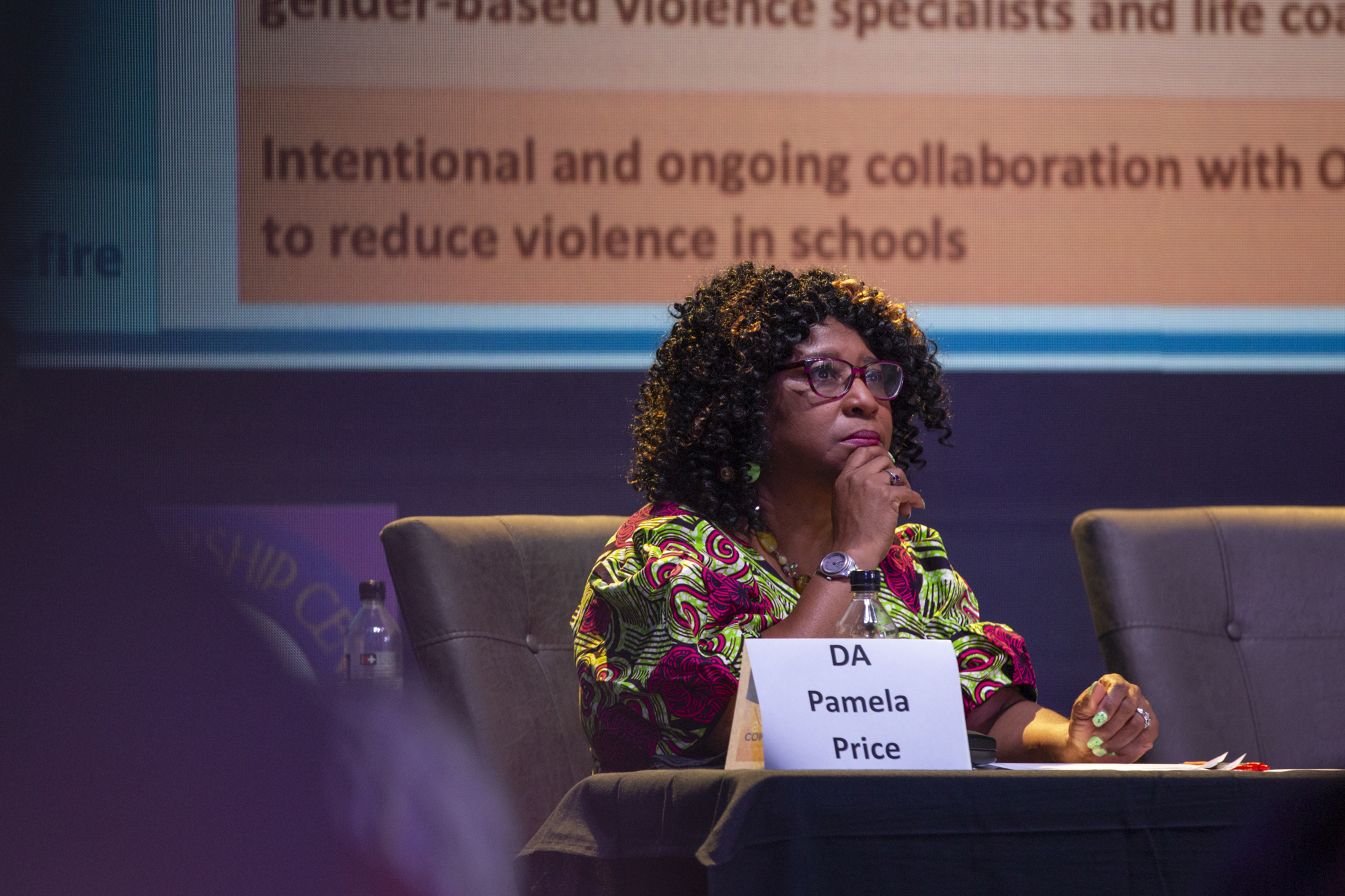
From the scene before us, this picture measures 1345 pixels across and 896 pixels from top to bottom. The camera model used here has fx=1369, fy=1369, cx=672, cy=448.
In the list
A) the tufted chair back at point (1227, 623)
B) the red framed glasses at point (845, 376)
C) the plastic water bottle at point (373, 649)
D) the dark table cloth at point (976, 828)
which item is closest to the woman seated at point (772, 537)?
the red framed glasses at point (845, 376)

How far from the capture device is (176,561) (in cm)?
255

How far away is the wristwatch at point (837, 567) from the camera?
1485 millimetres

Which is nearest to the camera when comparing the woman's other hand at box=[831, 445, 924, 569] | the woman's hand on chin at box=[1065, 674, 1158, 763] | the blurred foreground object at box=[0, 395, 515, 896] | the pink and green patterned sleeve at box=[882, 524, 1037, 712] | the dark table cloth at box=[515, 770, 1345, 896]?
the dark table cloth at box=[515, 770, 1345, 896]

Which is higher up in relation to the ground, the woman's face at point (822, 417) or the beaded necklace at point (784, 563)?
the woman's face at point (822, 417)

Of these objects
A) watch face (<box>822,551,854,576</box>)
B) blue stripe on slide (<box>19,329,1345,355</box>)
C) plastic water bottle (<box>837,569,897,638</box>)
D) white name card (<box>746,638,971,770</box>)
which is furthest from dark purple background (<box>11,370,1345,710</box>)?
white name card (<box>746,638,971,770</box>)

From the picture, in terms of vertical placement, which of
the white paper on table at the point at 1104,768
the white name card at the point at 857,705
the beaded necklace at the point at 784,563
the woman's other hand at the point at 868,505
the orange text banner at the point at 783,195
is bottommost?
the white paper on table at the point at 1104,768

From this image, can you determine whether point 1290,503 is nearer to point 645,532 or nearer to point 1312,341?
point 1312,341

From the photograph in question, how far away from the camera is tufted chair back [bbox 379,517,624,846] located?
5.79 feet

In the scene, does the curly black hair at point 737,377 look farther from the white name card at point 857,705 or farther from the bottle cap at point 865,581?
the white name card at point 857,705

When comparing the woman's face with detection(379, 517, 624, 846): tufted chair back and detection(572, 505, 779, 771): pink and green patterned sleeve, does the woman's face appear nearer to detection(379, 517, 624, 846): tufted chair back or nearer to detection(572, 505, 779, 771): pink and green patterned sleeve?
detection(572, 505, 779, 771): pink and green patterned sleeve

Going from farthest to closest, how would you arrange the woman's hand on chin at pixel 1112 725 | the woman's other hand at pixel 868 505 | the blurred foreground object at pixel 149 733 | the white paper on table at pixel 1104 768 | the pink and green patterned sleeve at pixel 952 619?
1. the blurred foreground object at pixel 149 733
2. the pink and green patterned sleeve at pixel 952 619
3. the woman's other hand at pixel 868 505
4. the woman's hand on chin at pixel 1112 725
5. the white paper on table at pixel 1104 768

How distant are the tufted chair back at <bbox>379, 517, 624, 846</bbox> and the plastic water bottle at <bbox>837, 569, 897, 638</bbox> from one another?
25.3 inches

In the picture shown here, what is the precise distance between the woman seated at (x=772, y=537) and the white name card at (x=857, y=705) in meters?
0.32

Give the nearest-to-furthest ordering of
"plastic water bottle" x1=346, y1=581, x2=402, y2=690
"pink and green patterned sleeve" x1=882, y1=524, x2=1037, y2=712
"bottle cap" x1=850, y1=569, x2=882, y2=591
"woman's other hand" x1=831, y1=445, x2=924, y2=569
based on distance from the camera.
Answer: "bottle cap" x1=850, y1=569, x2=882, y2=591 < "woman's other hand" x1=831, y1=445, x2=924, y2=569 < "pink and green patterned sleeve" x1=882, y1=524, x2=1037, y2=712 < "plastic water bottle" x1=346, y1=581, x2=402, y2=690
